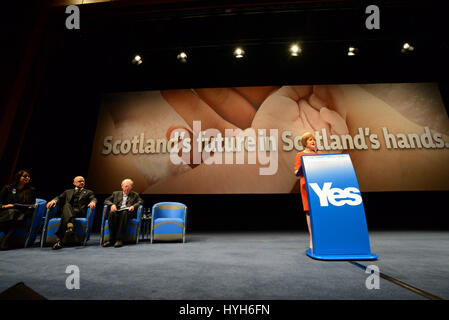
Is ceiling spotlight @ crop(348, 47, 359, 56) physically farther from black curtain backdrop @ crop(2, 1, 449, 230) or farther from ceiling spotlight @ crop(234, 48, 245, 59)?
ceiling spotlight @ crop(234, 48, 245, 59)

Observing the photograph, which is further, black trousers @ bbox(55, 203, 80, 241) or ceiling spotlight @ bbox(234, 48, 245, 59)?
ceiling spotlight @ bbox(234, 48, 245, 59)

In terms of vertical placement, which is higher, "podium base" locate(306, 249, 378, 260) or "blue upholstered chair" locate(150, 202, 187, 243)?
"blue upholstered chair" locate(150, 202, 187, 243)

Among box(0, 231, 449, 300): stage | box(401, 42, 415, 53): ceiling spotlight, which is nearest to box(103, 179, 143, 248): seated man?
box(0, 231, 449, 300): stage

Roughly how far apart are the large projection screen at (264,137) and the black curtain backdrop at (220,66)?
567 mm

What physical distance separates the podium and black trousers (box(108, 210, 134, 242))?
2.75 m

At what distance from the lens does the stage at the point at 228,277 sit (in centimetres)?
120

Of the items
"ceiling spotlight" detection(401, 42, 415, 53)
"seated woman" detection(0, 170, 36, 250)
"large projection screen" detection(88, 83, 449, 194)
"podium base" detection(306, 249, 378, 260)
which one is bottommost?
"podium base" detection(306, 249, 378, 260)

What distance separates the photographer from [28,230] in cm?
307

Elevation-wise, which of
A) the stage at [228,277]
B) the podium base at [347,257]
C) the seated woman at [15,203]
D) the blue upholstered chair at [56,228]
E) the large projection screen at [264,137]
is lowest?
the stage at [228,277]

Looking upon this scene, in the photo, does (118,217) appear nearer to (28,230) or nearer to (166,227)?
(166,227)

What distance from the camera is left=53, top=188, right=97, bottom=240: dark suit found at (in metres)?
3.07

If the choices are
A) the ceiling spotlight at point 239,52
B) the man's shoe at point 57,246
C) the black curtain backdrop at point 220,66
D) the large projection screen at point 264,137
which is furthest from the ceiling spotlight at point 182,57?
the man's shoe at point 57,246

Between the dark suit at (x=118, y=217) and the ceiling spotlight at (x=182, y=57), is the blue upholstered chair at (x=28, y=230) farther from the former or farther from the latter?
the ceiling spotlight at (x=182, y=57)

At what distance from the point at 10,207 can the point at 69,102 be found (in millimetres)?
3361
